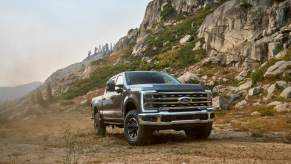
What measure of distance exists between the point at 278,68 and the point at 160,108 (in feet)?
52.1

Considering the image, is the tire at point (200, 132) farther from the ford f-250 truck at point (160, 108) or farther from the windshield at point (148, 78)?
the windshield at point (148, 78)

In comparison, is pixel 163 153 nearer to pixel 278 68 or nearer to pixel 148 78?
pixel 148 78

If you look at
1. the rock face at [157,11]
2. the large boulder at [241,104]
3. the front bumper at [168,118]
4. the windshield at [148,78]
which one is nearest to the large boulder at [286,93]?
the large boulder at [241,104]

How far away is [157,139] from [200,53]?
29.6m

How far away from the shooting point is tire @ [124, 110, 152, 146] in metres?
11.8

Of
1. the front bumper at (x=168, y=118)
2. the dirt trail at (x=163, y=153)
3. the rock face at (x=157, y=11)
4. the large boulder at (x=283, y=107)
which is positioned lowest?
the dirt trail at (x=163, y=153)

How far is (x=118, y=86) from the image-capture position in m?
13.1

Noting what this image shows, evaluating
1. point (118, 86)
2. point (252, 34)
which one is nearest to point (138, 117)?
point (118, 86)

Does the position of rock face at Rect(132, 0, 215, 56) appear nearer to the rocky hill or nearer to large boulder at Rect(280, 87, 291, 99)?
the rocky hill

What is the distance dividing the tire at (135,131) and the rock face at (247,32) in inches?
825

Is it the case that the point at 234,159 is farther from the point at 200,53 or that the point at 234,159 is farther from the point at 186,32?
the point at 186,32

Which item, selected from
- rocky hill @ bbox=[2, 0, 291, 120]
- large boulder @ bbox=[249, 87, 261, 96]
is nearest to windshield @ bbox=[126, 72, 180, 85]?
rocky hill @ bbox=[2, 0, 291, 120]

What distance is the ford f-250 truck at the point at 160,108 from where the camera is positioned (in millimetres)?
11602

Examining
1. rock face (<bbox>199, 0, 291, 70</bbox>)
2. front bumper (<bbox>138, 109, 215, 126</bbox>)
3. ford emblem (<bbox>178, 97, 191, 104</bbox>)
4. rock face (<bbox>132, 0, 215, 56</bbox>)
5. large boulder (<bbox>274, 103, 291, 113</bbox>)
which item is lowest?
large boulder (<bbox>274, 103, 291, 113</bbox>)
